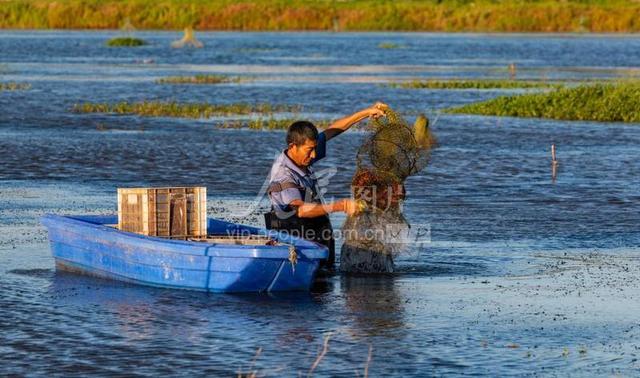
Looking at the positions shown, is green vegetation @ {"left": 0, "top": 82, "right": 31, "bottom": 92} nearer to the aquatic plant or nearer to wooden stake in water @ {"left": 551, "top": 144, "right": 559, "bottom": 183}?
wooden stake in water @ {"left": 551, "top": 144, "right": 559, "bottom": 183}

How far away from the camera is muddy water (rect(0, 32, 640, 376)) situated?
35.8ft

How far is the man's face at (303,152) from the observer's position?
538 inches

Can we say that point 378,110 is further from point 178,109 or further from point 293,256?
point 178,109

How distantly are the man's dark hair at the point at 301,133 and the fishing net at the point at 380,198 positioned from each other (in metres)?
0.86

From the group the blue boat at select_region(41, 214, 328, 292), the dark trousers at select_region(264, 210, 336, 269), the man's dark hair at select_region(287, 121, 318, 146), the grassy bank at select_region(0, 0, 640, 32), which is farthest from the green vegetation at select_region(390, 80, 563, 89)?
the grassy bank at select_region(0, 0, 640, 32)

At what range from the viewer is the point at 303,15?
100500 millimetres

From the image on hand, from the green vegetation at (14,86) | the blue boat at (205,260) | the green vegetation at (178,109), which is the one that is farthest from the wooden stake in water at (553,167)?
the green vegetation at (14,86)

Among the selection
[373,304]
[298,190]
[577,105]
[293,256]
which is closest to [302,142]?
[298,190]

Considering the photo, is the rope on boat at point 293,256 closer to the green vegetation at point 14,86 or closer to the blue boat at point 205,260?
the blue boat at point 205,260

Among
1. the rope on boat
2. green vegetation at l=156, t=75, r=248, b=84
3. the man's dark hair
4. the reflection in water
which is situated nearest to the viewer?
the reflection in water

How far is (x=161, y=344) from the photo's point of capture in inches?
439

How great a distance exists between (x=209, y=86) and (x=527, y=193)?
25099mm

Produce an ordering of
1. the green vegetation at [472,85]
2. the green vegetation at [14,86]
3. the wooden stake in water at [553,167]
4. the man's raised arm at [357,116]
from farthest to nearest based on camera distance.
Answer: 1. the green vegetation at [472,85]
2. the green vegetation at [14,86]
3. the wooden stake in water at [553,167]
4. the man's raised arm at [357,116]

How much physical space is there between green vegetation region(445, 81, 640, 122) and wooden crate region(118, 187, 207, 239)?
20852mm
